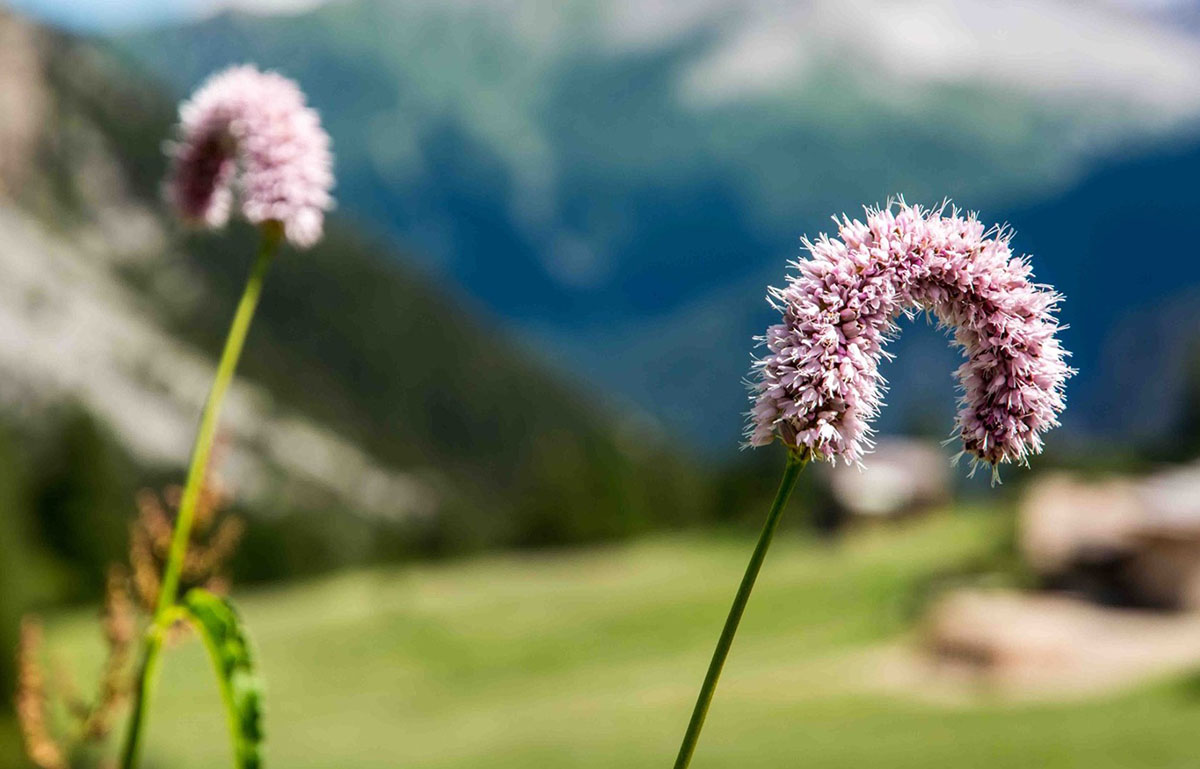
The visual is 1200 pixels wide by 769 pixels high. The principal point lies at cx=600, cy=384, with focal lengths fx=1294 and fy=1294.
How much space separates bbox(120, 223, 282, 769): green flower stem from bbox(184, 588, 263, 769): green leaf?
0.37ft

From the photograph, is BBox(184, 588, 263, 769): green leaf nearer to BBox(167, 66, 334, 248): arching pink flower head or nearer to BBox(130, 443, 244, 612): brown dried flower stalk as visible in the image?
BBox(130, 443, 244, 612): brown dried flower stalk

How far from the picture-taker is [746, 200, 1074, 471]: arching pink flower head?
1689 millimetres

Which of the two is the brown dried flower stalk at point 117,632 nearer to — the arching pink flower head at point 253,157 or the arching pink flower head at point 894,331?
the arching pink flower head at point 253,157

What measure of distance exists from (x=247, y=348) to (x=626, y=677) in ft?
386

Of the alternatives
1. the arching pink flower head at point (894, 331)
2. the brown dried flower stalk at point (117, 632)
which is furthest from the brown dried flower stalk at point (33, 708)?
the arching pink flower head at point (894, 331)

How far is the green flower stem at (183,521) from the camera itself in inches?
99.4

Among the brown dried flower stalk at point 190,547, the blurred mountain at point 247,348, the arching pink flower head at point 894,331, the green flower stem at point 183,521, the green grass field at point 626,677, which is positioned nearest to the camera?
the arching pink flower head at point 894,331

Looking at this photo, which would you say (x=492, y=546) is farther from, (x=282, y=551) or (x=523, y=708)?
(x=523, y=708)

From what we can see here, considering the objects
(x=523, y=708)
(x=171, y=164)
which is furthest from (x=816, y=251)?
(x=523, y=708)

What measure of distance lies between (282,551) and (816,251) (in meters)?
67.1

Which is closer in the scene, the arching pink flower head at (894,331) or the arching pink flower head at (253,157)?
the arching pink flower head at (894,331)

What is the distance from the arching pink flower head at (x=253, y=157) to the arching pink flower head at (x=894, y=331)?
133cm

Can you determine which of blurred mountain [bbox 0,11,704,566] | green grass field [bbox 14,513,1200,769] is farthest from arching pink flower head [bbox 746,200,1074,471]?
blurred mountain [bbox 0,11,704,566]

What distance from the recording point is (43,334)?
12150 centimetres
